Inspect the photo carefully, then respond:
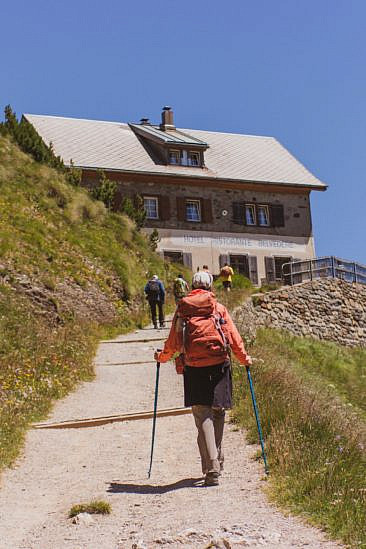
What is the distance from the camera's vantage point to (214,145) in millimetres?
46188

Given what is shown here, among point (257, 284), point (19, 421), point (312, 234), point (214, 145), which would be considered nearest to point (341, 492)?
point (19, 421)

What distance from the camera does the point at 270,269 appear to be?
131 ft

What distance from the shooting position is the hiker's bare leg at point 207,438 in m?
7.88

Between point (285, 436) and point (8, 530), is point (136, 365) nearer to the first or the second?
point (285, 436)

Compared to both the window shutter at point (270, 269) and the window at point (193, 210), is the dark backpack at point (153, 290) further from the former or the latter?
the window shutter at point (270, 269)

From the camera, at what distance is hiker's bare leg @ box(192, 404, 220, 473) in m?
7.88

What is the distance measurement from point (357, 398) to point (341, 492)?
16.3m

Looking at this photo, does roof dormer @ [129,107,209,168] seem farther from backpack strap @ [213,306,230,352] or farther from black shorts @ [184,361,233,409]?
black shorts @ [184,361,233,409]

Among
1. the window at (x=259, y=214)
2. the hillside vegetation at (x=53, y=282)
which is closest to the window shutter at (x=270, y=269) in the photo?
the window at (x=259, y=214)

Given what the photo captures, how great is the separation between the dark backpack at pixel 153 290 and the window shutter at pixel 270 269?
1582cm

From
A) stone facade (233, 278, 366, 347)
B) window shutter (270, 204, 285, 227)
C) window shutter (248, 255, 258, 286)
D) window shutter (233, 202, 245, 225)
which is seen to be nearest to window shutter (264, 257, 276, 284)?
window shutter (248, 255, 258, 286)

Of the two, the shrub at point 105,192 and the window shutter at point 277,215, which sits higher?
the shrub at point 105,192

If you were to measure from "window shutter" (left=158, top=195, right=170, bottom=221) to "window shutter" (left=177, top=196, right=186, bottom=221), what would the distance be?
0.55 m

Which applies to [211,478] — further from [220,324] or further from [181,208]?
[181,208]
